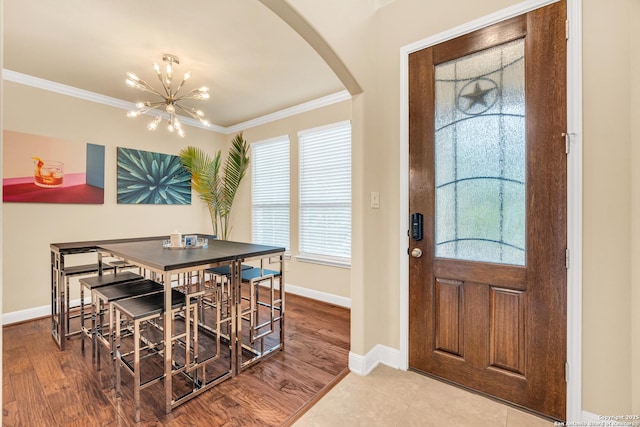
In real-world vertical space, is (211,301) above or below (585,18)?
below

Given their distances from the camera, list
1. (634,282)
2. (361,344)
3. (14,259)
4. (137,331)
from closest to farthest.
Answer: (634,282)
(137,331)
(361,344)
(14,259)

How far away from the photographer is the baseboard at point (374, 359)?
2.22 meters

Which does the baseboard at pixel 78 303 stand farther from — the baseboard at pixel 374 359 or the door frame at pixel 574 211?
the door frame at pixel 574 211

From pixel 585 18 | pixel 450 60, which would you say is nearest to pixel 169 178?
pixel 450 60

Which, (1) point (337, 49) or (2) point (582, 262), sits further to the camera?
(1) point (337, 49)

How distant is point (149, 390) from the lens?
80.9 inches

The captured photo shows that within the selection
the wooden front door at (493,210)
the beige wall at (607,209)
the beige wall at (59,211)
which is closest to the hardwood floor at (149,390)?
the beige wall at (59,211)

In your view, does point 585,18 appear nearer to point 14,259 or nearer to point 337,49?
point 337,49

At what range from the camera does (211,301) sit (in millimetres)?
3492

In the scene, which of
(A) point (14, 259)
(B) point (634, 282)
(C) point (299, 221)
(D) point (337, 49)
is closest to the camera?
(B) point (634, 282)

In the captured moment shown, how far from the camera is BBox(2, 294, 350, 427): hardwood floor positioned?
1797mm

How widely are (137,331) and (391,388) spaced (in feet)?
5.48

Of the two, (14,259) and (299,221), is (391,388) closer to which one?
(299,221)

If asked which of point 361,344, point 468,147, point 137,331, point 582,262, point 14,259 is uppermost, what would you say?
point 468,147
